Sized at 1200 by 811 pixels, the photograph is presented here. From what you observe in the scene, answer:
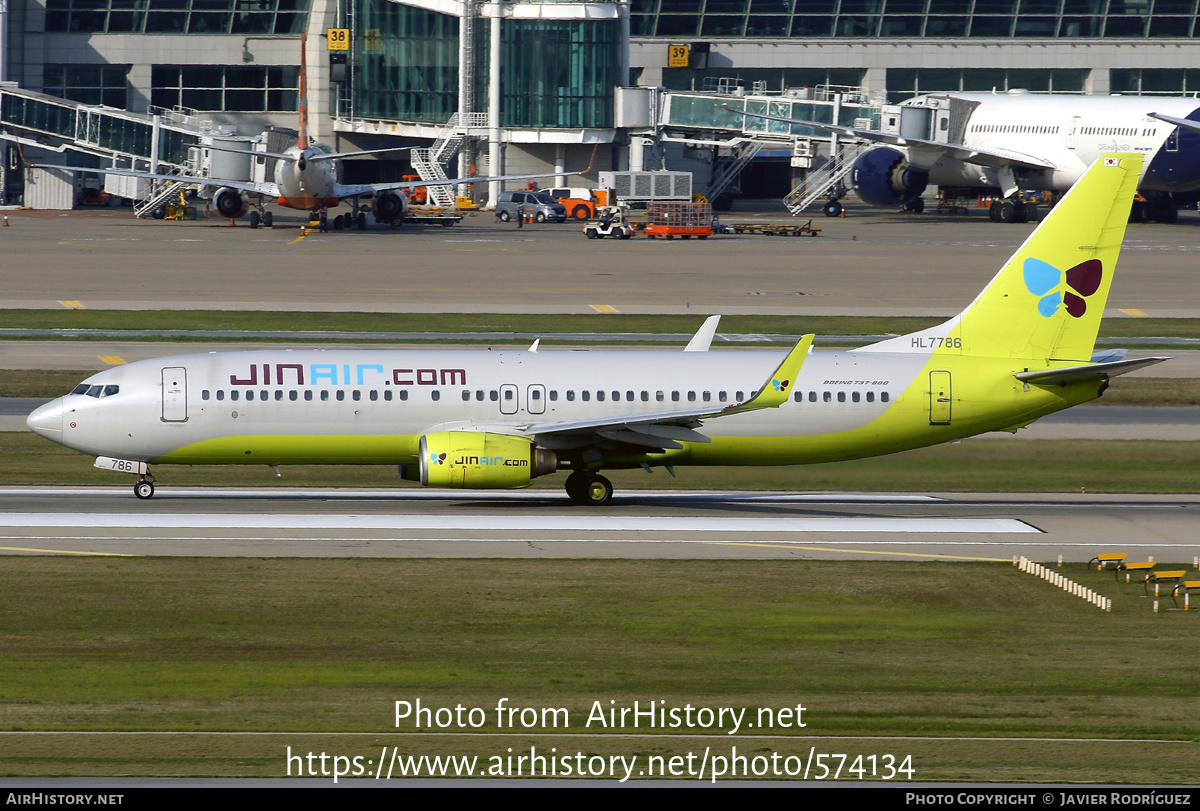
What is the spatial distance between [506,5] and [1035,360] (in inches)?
4754

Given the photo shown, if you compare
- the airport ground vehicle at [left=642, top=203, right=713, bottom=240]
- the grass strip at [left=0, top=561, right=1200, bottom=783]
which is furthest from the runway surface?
the airport ground vehicle at [left=642, top=203, right=713, bottom=240]

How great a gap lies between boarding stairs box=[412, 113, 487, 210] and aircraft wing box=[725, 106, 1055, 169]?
33.6m

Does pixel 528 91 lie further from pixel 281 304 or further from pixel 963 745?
pixel 963 745

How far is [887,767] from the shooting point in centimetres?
1995

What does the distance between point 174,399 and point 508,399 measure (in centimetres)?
884

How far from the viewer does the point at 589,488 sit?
4097 cm

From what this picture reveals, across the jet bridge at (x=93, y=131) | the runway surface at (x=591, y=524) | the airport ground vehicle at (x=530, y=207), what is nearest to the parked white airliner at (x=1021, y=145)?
the airport ground vehicle at (x=530, y=207)

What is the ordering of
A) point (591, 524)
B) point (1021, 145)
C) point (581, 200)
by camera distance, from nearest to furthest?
point (591, 524) → point (1021, 145) → point (581, 200)

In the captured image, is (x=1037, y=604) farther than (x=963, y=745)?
Yes

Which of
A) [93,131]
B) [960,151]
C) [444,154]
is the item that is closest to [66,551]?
[960,151]

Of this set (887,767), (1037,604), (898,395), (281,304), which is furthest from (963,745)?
(281,304)

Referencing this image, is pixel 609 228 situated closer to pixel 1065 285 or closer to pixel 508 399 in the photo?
pixel 1065 285

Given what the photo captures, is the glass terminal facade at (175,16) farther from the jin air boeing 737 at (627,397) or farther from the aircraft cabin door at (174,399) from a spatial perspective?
the aircraft cabin door at (174,399)

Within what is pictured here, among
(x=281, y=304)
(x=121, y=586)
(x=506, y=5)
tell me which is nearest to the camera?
(x=121, y=586)
